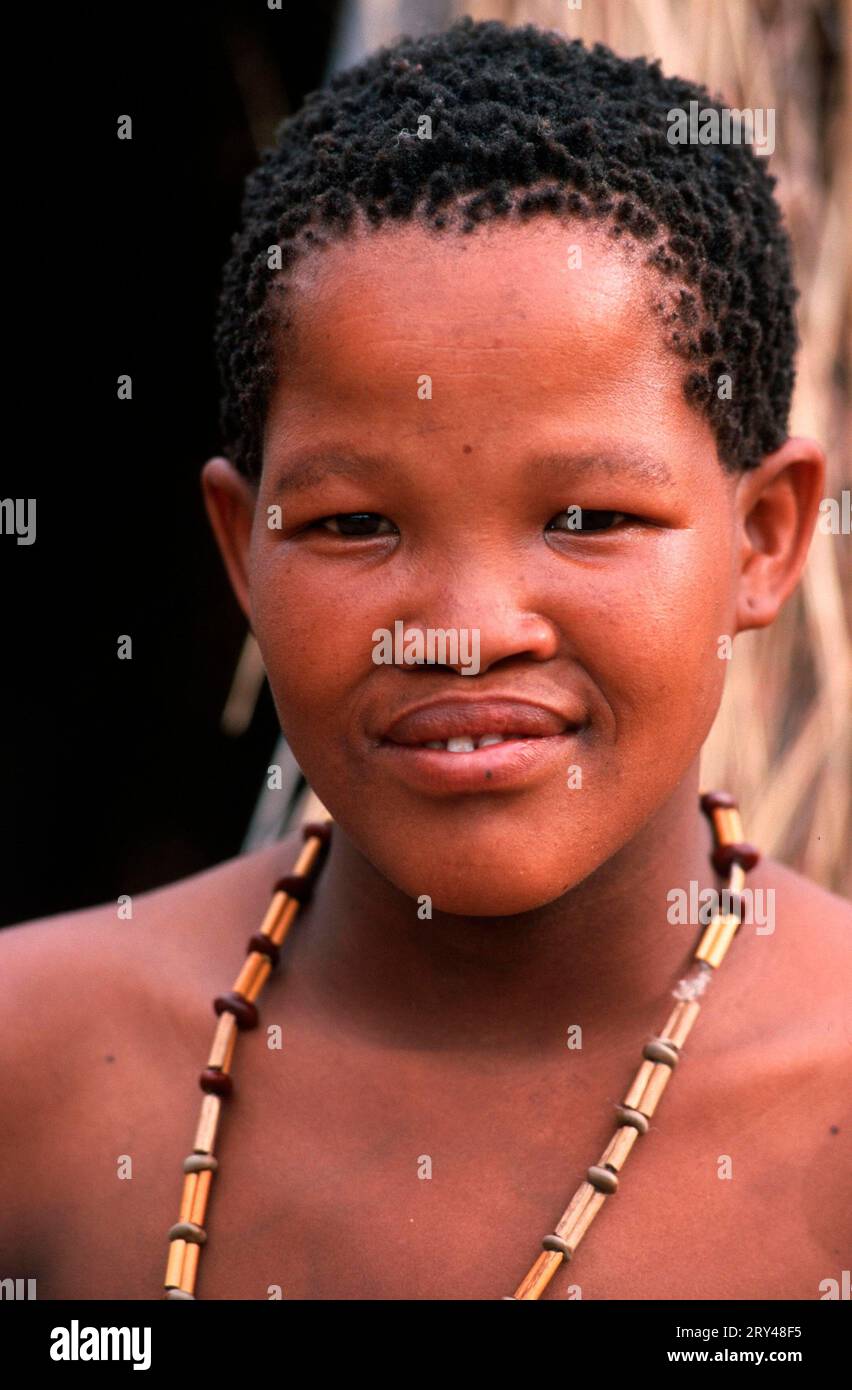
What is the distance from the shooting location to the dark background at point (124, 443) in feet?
11.1

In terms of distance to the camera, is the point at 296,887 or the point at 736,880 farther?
the point at 296,887

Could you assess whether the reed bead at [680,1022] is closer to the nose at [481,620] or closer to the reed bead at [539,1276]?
the reed bead at [539,1276]

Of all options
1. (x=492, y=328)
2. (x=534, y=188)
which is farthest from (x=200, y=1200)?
(x=534, y=188)

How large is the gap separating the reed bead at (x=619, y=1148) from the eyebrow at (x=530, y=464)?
2.08ft

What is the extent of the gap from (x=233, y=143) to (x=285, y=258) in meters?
1.98

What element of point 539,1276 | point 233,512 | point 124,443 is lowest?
point 539,1276

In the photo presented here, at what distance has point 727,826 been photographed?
1.93 metres

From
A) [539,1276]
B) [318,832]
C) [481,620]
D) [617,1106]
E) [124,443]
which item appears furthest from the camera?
[124,443]

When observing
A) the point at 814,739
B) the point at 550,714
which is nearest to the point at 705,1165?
the point at 550,714

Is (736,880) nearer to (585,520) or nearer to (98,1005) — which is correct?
(585,520)

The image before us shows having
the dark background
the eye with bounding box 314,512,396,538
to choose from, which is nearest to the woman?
the eye with bounding box 314,512,396,538

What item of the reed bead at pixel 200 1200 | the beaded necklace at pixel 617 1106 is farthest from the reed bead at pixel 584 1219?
the reed bead at pixel 200 1200

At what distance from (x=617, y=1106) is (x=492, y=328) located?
773mm

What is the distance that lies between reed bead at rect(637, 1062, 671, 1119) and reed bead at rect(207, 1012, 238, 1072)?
0.45m
